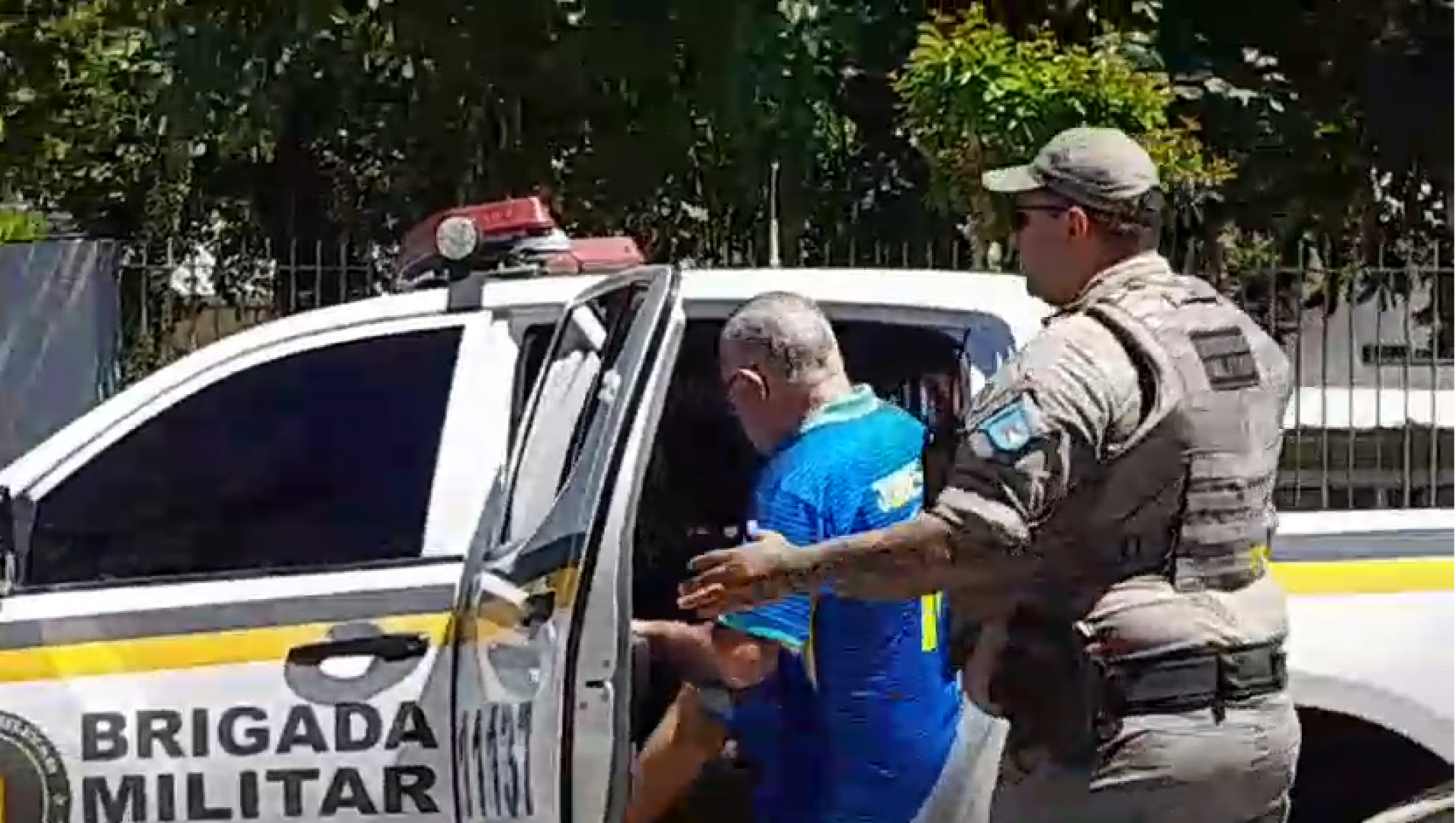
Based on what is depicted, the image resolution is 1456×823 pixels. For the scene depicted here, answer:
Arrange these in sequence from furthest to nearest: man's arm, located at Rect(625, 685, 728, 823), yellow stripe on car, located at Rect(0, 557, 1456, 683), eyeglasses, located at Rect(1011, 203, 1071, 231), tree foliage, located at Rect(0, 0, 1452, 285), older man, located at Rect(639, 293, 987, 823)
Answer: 1. tree foliage, located at Rect(0, 0, 1452, 285)
2. man's arm, located at Rect(625, 685, 728, 823)
3. yellow stripe on car, located at Rect(0, 557, 1456, 683)
4. older man, located at Rect(639, 293, 987, 823)
5. eyeglasses, located at Rect(1011, 203, 1071, 231)

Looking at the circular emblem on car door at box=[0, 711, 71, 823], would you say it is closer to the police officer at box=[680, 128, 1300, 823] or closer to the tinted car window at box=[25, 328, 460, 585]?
the tinted car window at box=[25, 328, 460, 585]

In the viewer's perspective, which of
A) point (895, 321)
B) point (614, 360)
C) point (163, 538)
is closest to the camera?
point (614, 360)

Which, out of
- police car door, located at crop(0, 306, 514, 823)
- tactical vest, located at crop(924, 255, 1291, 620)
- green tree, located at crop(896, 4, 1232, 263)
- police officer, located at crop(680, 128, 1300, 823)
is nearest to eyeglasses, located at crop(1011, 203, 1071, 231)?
police officer, located at crop(680, 128, 1300, 823)

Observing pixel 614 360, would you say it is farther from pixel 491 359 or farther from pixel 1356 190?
pixel 1356 190

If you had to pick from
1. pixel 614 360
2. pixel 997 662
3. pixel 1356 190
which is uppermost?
pixel 1356 190

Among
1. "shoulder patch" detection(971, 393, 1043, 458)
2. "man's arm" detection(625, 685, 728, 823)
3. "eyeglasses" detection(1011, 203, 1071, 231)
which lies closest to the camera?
"shoulder patch" detection(971, 393, 1043, 458)

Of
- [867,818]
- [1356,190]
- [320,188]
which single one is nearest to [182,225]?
[320,188]

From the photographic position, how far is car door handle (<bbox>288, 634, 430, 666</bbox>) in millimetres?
3738

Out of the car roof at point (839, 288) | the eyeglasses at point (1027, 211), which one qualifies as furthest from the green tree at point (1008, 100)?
the eyeglasses at point (1027, 211)

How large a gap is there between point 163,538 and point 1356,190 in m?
6.13

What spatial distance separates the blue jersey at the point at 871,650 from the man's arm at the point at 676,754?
11.6 inches

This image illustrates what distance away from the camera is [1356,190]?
8797mm

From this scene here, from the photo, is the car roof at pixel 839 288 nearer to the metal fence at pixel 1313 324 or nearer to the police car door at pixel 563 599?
the police car door at pixel 563 599

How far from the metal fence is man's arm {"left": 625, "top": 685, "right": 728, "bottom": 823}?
12.9ft
